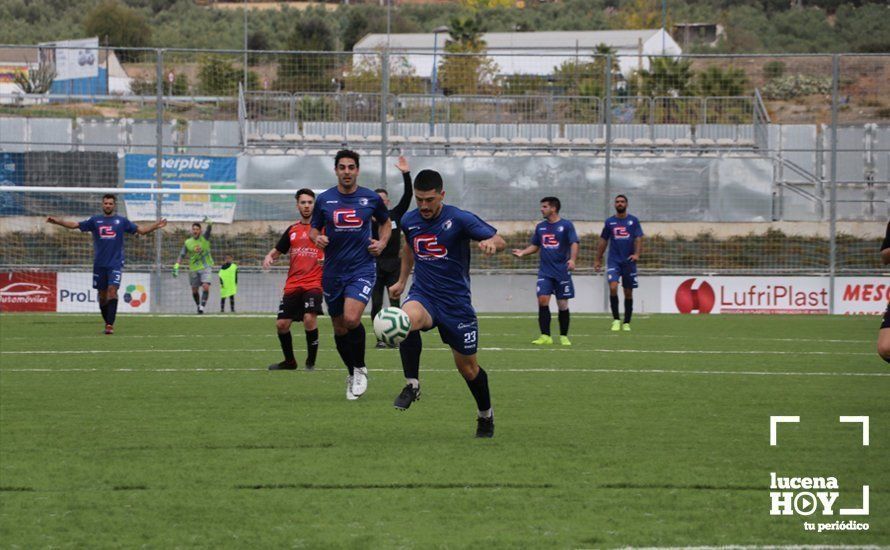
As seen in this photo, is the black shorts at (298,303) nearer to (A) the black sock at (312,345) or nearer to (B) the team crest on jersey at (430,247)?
(A) the black sock at (312,345)

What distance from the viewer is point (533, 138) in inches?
1412

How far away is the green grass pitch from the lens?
22.6ft

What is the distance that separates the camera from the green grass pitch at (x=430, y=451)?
6898 millimetres

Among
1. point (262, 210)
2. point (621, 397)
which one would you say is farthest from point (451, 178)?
point (621, 397)

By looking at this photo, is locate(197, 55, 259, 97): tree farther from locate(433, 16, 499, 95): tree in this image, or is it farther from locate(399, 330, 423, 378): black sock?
locate(399, 330, 423, 378): black sock

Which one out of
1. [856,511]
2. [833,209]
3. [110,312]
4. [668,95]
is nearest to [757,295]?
[833,209]

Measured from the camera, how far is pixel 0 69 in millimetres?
57906

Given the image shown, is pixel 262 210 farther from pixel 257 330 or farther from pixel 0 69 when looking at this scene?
pixel 0 69

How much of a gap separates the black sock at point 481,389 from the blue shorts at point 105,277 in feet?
40.7

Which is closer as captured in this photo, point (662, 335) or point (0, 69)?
point (662, 335)

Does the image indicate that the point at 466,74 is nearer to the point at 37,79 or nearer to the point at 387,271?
the point at 37,79

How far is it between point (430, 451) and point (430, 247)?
1.65 m

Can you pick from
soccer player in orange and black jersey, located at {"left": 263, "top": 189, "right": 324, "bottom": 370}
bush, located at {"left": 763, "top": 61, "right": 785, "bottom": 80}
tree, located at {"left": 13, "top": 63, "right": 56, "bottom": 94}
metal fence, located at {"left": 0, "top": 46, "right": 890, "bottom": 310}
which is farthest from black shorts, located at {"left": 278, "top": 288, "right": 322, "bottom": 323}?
bush, located at {"left": 763, "top": 61, "right": 785, "bottom": 80}

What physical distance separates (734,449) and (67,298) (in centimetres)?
2178
